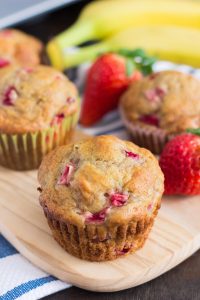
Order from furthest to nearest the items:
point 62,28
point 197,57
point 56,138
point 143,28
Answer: point 62,28 < point 143,28 < point 197,57 < point 56,138

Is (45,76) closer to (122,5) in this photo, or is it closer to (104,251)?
(104,251)

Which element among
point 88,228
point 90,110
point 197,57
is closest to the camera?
point 88,228

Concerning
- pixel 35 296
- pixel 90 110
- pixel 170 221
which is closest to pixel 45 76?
pixel 90 110

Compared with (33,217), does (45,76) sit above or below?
above

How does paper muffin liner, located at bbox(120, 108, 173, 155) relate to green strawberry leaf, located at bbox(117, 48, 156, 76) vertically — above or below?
below

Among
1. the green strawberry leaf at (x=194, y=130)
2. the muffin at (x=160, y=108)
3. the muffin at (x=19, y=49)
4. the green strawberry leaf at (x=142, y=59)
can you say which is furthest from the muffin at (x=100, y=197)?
the muffin at (x=19, y=49)

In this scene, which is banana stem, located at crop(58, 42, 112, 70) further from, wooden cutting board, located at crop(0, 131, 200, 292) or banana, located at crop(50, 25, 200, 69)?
wooden cutting board, located at crop(0, 131, 200, 292)

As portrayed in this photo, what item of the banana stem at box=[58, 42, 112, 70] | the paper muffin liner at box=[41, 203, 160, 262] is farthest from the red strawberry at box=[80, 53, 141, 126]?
the paper muffin liner at box=[41, 203, 160, 262]

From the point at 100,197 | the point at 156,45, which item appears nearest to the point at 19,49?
the point at 156,45
